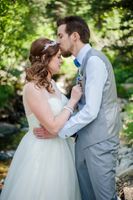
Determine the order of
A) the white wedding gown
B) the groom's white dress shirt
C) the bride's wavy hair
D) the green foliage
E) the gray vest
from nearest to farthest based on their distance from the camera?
the groom's white dress shirt < the gray vest < the bride's wavy hair < the white wedding gown < the green foliage

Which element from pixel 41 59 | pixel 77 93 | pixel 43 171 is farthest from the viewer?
pixel 43 171

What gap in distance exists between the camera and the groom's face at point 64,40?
3986 mm

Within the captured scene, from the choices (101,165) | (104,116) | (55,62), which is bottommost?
(101,165)

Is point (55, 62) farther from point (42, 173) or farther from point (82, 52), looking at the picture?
A: point (42, 173)

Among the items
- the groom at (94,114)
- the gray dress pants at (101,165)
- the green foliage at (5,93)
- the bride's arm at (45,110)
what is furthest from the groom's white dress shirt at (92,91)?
the green foliage at (5,93)

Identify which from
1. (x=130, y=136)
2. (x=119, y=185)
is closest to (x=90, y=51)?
(x=119, y=185)

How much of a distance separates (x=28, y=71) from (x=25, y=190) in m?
1.10

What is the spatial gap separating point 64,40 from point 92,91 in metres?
0.57

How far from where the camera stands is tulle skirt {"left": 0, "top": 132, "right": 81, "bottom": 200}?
4227 mm

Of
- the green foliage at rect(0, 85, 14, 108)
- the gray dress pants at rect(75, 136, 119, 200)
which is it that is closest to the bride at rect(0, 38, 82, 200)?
the gray dress pants at rect(75, 136, 119, 200)

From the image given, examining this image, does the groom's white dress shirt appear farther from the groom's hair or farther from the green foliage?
the green foliage

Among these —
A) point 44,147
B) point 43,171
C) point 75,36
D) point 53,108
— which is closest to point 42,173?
point 43,171

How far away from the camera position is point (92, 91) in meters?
3.76

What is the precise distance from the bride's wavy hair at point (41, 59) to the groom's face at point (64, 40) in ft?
0.23
